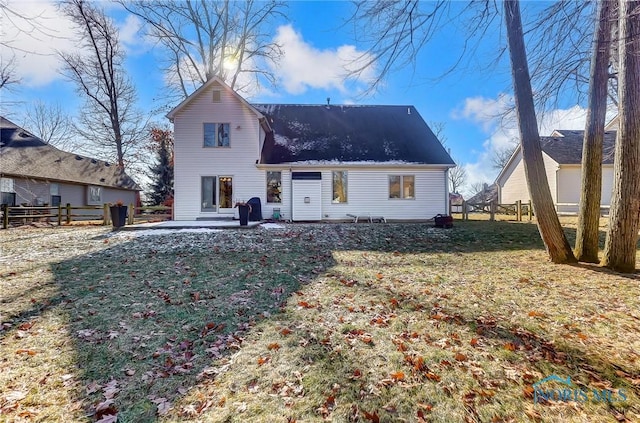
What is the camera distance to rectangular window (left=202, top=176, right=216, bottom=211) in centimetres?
1437

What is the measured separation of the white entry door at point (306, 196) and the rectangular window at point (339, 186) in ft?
2.66

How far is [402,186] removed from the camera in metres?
14.6

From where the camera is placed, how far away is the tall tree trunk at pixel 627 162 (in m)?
5.22

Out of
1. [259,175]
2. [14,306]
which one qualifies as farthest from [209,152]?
[14,306]

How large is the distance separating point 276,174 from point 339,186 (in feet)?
10.5

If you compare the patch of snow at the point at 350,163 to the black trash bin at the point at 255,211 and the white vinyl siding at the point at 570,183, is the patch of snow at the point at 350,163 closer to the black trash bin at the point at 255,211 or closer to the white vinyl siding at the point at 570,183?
the black trash bin at the point at 255,211

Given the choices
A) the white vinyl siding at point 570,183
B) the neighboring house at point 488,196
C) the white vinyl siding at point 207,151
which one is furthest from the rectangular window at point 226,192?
the neighboring house at point 488,196

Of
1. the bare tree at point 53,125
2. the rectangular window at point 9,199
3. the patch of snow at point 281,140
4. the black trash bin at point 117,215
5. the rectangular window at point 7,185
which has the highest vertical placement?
the bare tree at point 53,125

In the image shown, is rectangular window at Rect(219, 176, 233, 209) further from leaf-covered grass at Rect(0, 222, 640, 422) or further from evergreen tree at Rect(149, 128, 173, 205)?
evergreen tree at Rect(149, 128, 173, 205)

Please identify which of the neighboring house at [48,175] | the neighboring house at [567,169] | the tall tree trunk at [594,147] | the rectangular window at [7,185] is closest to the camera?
the tall tree trunk at [594,147]

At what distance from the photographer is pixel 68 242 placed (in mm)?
8891

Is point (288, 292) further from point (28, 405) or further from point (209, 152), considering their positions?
point (209, 152)

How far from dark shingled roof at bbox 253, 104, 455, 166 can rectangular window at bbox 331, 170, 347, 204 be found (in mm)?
599

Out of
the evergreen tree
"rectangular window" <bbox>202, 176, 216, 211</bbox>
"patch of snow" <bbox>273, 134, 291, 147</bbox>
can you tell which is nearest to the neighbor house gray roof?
the evergreen tree
